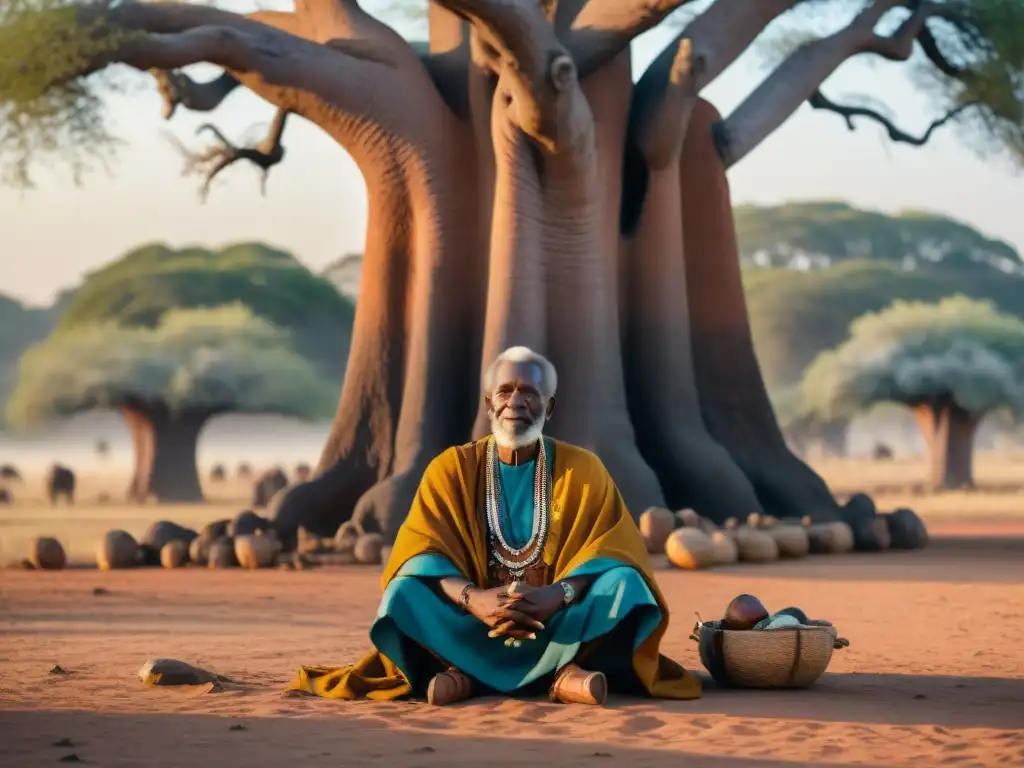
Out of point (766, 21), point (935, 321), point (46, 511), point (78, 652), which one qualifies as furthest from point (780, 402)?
point (78, 652)

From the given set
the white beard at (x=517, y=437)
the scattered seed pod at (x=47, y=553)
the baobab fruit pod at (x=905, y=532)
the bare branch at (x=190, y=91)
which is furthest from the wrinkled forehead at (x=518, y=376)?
the bare branch at (x=190, y=91)

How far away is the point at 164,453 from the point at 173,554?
17.1 metres

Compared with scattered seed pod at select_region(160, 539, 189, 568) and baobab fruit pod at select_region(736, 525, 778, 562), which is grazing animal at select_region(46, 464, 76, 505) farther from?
baobab fruit pod at select_region(736, 525, 778, 562)

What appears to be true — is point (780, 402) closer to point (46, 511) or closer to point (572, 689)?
point (46, 511)

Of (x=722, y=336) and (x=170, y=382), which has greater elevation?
(x=170, y=382)

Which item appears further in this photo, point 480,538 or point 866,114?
point 866,114

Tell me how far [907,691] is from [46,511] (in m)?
22.5

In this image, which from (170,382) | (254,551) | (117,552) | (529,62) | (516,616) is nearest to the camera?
(516,616)

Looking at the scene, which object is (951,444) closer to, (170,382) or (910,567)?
(170,382)

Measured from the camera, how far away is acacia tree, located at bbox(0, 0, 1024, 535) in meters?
14.0

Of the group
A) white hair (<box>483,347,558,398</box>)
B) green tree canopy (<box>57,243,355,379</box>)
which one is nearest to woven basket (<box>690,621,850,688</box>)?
white hair (<box>483,347,558,398</box>)

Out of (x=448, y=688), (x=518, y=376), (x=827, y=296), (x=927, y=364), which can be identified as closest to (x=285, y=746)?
(x=448, y=688)

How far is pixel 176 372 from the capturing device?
3142 cm

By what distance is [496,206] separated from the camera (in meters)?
14.4
